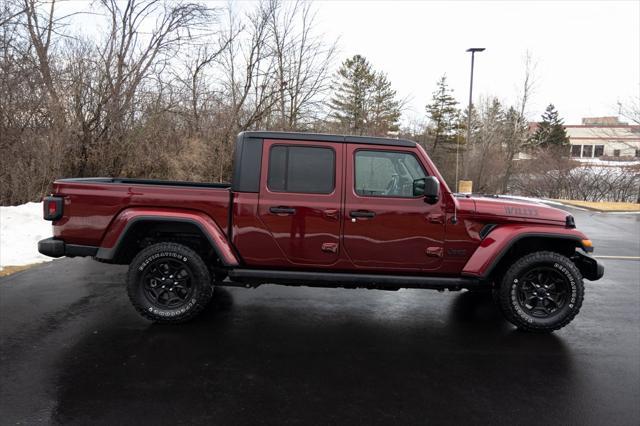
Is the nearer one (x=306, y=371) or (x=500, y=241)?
(x=306, y=371)

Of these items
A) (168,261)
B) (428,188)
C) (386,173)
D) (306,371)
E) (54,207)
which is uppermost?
(386,173)

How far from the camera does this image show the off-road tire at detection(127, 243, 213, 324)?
427 cm

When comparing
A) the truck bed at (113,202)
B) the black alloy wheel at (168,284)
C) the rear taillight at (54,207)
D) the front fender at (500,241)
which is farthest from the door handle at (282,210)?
the rear taillight at (54,207)

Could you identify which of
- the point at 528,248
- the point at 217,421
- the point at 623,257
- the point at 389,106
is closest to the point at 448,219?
the point at 528,248

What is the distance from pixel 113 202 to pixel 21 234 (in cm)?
489

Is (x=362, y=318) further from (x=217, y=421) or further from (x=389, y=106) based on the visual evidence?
(x=389, y=106)

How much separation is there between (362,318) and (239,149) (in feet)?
7.32

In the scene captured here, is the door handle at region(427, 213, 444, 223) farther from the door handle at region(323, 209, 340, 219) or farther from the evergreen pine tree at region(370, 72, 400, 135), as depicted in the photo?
the evergreen pine tree at region(370, 72, 400, 135)

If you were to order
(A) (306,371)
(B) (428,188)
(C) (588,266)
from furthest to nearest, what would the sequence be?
(C) (588,266)
(B) (428,188)
(A) (306,371)

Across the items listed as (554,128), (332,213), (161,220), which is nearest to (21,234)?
(161,220)

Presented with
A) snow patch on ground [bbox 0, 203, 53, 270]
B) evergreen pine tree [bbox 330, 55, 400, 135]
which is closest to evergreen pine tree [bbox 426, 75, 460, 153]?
evergreen pine tree [bbox 330, 55, 400, 135]

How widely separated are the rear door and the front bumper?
2.62m

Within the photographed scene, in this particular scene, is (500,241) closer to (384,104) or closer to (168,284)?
(168,284)

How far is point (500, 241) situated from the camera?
423cm
